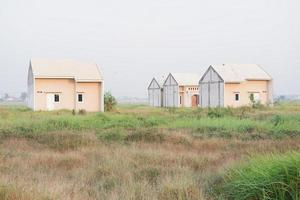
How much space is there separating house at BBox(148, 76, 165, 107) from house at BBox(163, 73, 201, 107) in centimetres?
457

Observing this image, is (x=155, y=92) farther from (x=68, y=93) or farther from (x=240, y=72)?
(x=68, y=93)

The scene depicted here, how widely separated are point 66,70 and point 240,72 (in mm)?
19331

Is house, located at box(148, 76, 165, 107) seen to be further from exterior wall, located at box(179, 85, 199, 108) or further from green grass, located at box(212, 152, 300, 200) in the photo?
green grass, located at box(212, 152, 300, 200)

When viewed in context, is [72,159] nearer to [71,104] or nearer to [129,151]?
[129,151]

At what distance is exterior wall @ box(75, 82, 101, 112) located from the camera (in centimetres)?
3925

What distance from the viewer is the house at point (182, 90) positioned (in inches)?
2153

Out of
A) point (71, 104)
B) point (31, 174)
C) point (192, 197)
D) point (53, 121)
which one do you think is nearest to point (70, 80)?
point (71, 104)

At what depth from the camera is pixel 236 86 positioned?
45.0m

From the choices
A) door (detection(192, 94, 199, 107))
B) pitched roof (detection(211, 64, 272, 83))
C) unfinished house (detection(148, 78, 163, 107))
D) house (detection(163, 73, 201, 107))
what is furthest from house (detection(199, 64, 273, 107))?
unfinished house (detection(148, 78, 163, 107))

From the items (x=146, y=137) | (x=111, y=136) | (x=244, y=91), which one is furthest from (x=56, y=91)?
(x=146, y=137)

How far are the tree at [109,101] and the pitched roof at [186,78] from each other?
14.9m

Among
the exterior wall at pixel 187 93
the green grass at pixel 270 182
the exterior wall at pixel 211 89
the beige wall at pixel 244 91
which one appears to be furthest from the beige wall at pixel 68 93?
the green grass at pixel 270 182

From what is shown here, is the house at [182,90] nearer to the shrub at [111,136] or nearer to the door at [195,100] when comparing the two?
the door at [195,100]

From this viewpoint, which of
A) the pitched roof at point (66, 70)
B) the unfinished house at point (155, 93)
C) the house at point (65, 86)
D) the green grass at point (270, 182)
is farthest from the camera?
the unfinished house at point (155, 93)
